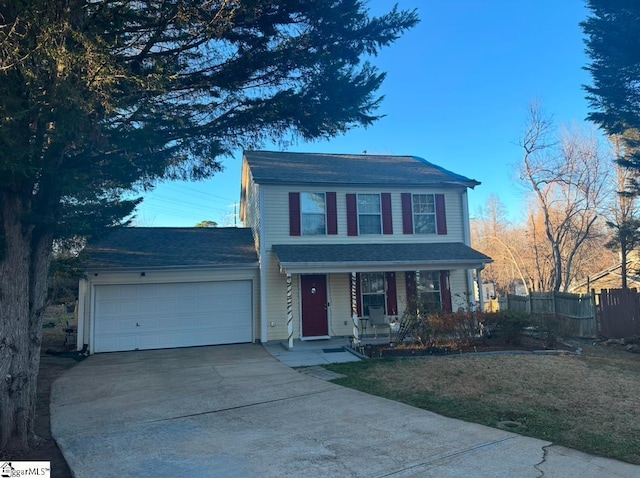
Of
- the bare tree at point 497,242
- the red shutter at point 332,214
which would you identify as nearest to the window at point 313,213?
the red shutter at point 332,214

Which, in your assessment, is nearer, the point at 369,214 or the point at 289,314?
the point at 289,314

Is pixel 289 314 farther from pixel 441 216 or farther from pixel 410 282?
pixel 441 216

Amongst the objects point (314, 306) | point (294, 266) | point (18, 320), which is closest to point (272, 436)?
point (18, 320)

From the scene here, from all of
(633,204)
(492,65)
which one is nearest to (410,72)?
(492,65)

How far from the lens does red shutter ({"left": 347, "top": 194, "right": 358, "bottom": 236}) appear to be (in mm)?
13773

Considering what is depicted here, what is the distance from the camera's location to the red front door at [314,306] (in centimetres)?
1288

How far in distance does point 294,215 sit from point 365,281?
3348mm

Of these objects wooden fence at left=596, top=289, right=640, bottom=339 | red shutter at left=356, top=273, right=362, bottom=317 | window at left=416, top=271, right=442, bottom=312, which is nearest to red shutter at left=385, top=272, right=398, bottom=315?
window at left=416, top=271, right=442, bottom=312

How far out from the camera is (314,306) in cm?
1303

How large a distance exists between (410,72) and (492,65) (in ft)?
15.1

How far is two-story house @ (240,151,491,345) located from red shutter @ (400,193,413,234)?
37 mm

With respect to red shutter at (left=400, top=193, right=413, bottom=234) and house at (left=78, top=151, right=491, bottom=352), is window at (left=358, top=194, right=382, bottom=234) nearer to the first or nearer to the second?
house at (left=78, top=151, right=491, bottom=352)

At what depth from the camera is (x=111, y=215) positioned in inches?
304

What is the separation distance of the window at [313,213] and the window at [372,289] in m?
2.21
